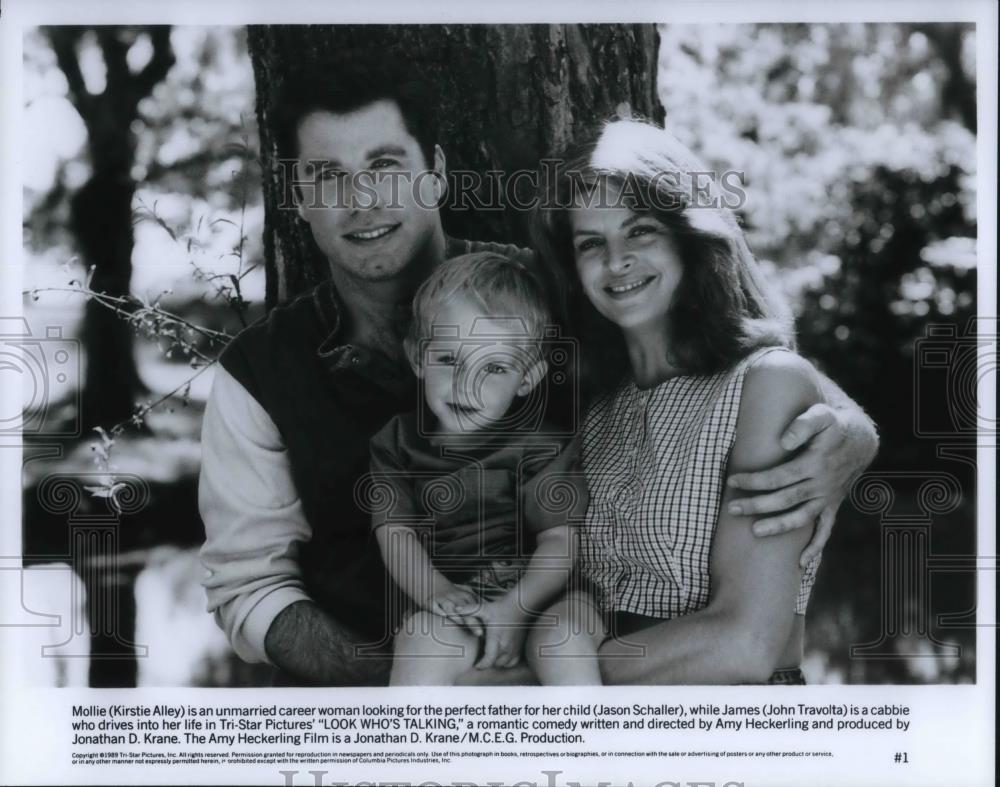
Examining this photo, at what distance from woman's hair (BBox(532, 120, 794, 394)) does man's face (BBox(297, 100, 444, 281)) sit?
0.37 meters

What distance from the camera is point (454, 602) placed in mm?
3693

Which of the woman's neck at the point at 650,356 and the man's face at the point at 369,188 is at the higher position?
the man's face at the point at 369,188

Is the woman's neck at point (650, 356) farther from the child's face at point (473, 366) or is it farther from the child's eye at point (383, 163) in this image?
the child's eye at point (383, 163)

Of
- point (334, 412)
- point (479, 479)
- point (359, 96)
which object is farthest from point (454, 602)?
point (359, 96)

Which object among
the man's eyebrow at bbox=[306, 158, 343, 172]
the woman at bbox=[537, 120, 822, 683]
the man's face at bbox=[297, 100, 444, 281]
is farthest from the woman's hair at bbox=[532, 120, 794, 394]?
the man's eyebrow at bbox=[306, 158, 343, 172]

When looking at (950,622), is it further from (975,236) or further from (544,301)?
(544,301)

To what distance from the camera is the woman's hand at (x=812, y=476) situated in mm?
3645

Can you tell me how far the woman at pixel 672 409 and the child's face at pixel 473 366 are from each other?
0.22m

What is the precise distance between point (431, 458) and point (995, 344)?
192 cm

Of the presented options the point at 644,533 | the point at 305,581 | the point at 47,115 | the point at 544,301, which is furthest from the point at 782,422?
the point at 47,115

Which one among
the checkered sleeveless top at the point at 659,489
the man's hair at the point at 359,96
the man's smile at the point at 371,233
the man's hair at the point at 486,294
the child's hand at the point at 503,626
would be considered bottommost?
the child's hand at the point at 503,626

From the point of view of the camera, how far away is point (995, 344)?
3965 mm

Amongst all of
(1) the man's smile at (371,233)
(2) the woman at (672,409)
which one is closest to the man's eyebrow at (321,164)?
(1) the man's smile at (371,233)

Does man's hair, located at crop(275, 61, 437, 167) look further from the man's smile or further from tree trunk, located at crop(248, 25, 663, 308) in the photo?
the man's smile
